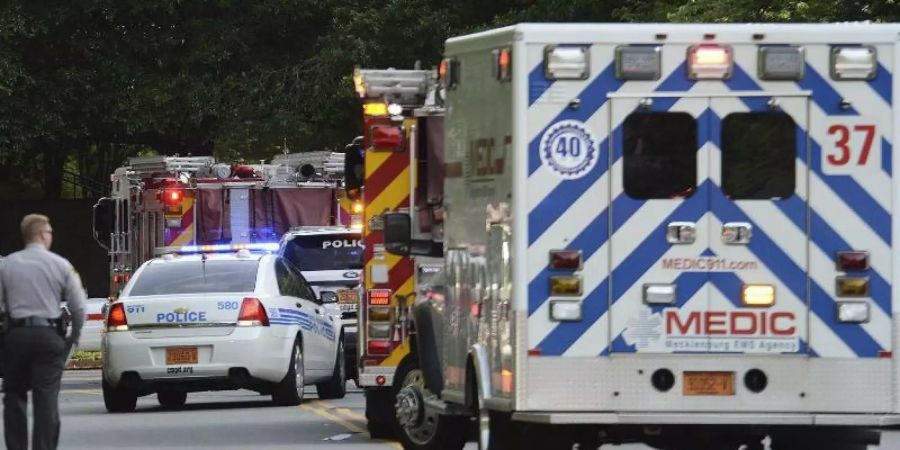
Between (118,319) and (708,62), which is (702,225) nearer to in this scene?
(708,62)

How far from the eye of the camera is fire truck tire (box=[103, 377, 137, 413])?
2167 centimetres

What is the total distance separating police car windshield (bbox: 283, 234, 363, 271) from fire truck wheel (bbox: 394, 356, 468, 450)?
33.0ft

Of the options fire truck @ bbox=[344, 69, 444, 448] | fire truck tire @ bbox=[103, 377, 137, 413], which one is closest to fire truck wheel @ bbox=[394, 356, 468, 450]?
fire truck @ bbox=[344, 69, 444, 448]

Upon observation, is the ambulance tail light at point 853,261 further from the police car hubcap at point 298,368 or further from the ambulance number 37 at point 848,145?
the police car hubcap at point 298,368

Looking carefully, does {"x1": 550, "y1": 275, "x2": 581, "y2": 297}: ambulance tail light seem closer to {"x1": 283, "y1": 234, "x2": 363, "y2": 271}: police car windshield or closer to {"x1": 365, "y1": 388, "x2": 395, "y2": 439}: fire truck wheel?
{"x1": 365, "y1": 388, "x2": 395, "y2": 439}: fire truck wheel

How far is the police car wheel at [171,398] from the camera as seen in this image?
76.8 ft

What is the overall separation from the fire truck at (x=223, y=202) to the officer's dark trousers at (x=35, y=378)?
1334 centimetres

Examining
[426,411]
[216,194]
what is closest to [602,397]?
[426,411]

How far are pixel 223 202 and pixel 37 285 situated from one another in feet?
45.4

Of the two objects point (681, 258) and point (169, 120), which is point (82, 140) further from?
point (681, 258)

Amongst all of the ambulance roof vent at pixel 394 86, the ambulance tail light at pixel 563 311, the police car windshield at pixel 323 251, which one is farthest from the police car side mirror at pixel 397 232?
the police car windshield at pixel 323 251

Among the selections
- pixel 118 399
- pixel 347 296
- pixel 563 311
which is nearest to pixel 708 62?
pixel 563 311

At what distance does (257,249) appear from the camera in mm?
24875

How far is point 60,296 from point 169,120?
87.1 feet
